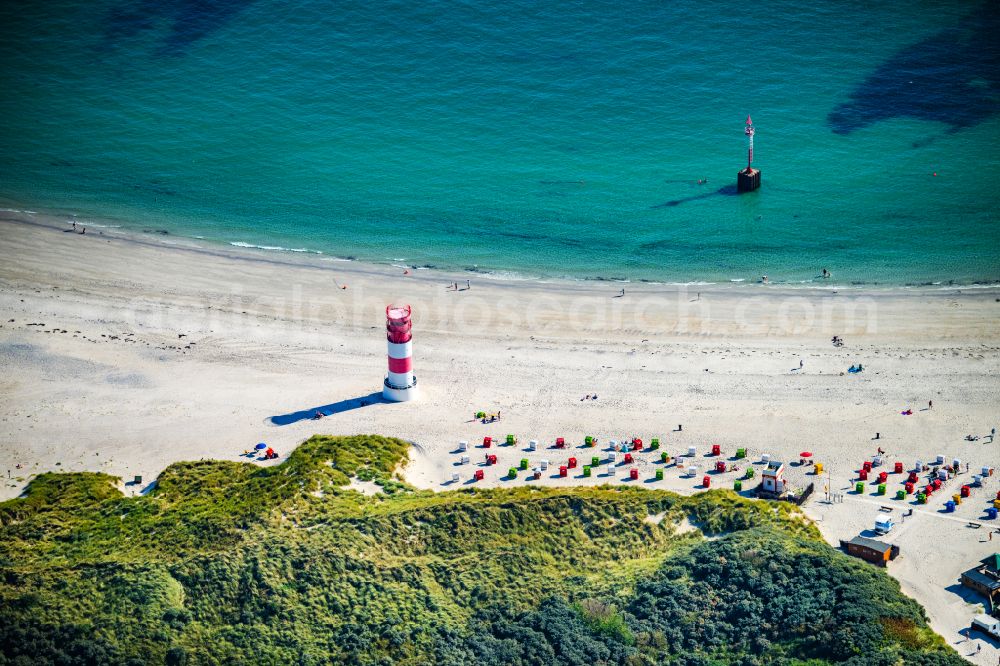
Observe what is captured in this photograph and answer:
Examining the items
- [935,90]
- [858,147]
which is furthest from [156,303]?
[935,90]

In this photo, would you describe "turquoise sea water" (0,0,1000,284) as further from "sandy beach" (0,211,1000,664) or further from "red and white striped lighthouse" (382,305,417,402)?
"red and white striped lighthouse" (382,305,417,402)

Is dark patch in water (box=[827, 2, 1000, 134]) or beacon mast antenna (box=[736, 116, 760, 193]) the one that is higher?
dark patch in water (box=[827, 2, 1000, 134])

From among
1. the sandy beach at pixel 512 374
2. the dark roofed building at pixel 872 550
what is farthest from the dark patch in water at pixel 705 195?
the dark roofed building at pixel 872 550

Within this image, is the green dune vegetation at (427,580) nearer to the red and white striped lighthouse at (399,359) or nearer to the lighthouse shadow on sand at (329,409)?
the lighthouse shadow on sand at (329,409)

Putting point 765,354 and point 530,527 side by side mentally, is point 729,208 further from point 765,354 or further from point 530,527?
point 530,527

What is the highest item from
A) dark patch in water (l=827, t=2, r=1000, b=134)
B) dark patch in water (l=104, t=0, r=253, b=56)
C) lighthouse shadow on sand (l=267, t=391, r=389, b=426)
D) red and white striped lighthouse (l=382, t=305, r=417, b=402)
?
dark patch in water (l=104, t=0, r=253, b=56)

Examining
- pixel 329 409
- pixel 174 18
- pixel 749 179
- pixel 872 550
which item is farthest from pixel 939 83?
pixel 174 18

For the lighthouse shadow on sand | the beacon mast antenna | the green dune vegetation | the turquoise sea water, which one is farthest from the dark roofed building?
the beacon mast antenna
